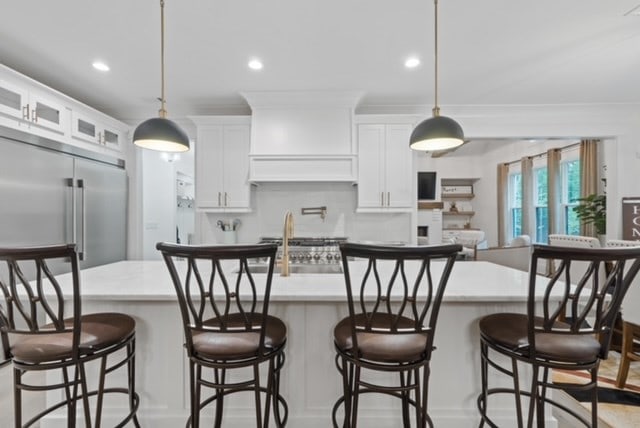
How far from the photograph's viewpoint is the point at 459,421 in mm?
1694

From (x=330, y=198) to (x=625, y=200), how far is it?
354cm

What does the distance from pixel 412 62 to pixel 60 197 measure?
11.2ft

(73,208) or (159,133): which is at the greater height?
(159,133)

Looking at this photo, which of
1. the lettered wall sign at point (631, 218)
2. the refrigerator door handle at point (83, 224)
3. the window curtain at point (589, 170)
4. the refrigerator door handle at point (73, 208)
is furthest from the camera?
the window curtain at point (589, 170)

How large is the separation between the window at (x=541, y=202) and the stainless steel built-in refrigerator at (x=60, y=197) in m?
7.09

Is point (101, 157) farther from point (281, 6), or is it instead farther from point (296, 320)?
point (296, 320)

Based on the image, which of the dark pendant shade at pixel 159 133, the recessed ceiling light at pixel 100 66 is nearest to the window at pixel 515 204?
the dark pendant shade at pixel 159 133

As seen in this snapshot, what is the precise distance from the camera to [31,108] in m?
2.61

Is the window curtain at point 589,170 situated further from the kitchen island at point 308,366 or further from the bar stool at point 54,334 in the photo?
the bar stool at point 54,334

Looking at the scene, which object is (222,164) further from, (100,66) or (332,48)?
(332,48)

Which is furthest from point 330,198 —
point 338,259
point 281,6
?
point 281,6

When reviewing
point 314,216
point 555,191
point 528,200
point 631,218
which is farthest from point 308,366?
point 528,200

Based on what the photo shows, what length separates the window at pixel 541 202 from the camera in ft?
19.3

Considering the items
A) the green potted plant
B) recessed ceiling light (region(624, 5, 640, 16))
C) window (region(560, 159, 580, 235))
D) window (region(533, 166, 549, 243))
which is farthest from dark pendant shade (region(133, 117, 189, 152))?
window (region(533, 166, 549, 243))
